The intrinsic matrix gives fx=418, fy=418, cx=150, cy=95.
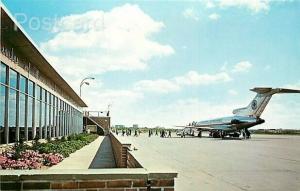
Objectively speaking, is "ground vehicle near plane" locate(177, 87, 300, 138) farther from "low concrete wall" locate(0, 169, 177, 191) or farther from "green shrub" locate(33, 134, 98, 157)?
"low concrete wall" locate(0, 169, 177, 191)

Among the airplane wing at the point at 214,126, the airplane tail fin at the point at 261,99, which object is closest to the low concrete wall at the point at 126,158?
the airplane wing at the point at 214,126

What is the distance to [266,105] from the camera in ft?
208

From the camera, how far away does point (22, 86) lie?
1970 centimetres

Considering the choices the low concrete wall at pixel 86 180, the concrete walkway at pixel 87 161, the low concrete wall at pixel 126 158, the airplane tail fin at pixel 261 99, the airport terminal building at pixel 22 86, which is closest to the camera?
the low concrete wall at pixel 86 180

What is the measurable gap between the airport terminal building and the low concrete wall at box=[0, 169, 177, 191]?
29.4 feet

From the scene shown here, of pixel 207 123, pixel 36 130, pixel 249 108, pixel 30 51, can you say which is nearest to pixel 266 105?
pixel 249 108

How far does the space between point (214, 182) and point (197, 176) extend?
4.96 ft

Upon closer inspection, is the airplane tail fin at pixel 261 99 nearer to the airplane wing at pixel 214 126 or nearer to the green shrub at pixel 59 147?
the airplane wing at pixel 214 126

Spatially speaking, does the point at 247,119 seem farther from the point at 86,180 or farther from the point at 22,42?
the point at 86,180

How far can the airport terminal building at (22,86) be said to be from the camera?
16031 millimetres

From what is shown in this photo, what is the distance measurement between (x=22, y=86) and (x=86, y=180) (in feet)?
53.4

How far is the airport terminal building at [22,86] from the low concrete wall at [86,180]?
897 centimetres

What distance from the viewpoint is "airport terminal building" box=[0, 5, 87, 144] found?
16.0 meters

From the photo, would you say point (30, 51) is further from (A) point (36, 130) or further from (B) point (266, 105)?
(B) point (266, 105)
